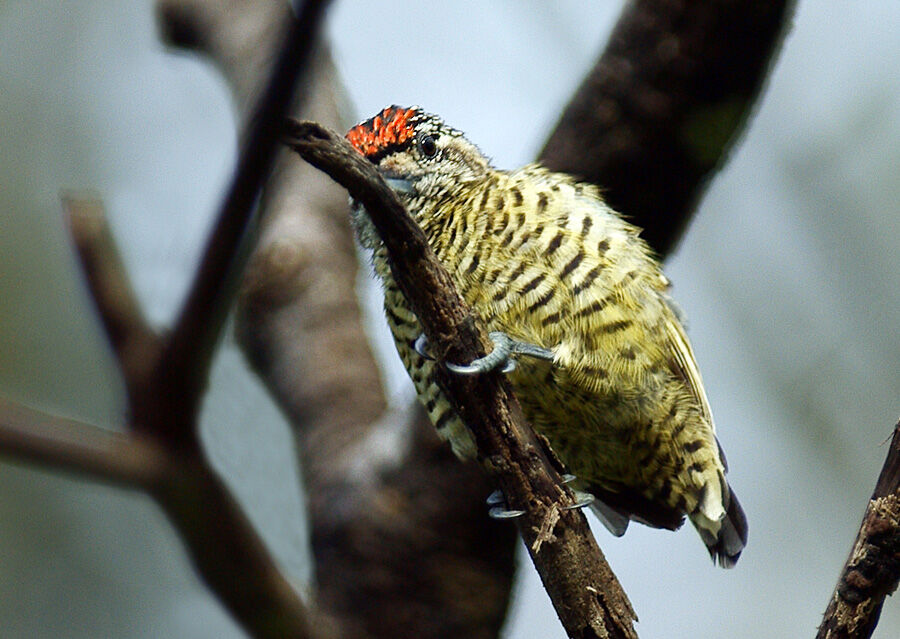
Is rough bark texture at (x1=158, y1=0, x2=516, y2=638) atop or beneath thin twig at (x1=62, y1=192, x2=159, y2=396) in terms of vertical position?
beneath

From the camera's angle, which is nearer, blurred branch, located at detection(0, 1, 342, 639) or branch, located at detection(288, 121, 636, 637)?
blurred branch, located at detection(0, 1, 342, 639)

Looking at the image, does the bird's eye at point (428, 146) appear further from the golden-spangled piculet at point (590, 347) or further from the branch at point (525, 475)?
the branch at point (525, 475)

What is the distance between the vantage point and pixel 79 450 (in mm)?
1634

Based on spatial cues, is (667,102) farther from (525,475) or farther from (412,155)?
(525,475)

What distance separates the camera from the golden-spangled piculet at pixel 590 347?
3.37 m

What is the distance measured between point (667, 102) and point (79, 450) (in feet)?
8.46

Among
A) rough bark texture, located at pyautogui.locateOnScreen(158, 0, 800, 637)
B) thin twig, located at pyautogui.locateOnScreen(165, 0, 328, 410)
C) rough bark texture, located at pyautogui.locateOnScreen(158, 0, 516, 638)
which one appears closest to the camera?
thin twig, located at pyautogui.locateOnScreen(165, 0, 328, 410)

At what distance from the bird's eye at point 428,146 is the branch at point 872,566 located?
2329 mm

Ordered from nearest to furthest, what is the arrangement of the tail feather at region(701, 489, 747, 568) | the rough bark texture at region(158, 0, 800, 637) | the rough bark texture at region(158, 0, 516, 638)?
the tail feather at region(701, 489, 747, 568), the rough bark texture at region(158, 0, 800, 637), the rough bark texture at region(158, 0, 516, 638)

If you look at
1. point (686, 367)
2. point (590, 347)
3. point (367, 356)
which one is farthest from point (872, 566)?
point (367, 356)

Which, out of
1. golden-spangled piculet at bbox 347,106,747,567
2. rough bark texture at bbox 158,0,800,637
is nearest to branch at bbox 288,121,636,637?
golden-spangled piculet at bbox 347,106,747,567

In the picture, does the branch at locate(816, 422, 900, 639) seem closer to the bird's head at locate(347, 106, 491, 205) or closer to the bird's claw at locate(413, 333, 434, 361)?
the bird's claw at locate(413, 333, 434, 361)

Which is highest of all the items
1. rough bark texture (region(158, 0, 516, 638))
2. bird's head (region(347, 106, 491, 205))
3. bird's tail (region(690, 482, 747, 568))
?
bird's head (region(347, 106, 491, 205))

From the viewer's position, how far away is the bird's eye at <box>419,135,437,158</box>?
407 centimetres
